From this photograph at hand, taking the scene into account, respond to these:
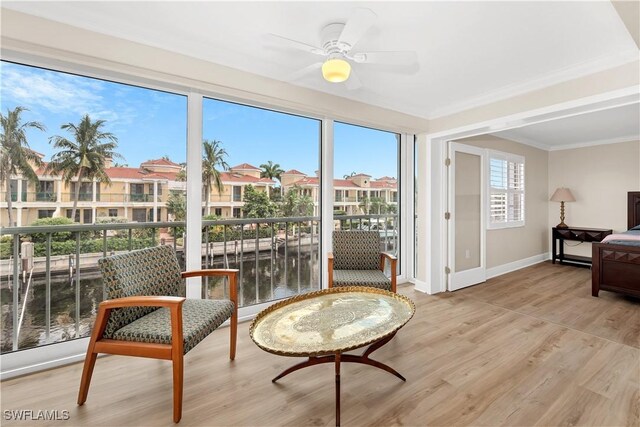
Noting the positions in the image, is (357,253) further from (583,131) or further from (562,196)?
(562,196)

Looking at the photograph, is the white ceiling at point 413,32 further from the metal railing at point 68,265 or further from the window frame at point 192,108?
the metal railing at point 68,265

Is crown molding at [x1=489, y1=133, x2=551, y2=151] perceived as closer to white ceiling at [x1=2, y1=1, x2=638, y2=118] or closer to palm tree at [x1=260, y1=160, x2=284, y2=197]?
white ceiling at [x1=2, y1=1, x2=638, y2=118]

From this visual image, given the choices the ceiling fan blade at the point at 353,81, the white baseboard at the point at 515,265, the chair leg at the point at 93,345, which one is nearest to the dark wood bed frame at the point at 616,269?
the white baseboard at the point at 515,265

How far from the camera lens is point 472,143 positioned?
4.29 meters

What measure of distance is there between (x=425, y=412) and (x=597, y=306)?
3014mm

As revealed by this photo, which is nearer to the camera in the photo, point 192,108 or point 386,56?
point 386,56

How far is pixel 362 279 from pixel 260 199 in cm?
133

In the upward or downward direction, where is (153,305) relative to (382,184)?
downward

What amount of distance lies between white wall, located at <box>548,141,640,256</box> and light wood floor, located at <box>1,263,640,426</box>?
344 centimetres

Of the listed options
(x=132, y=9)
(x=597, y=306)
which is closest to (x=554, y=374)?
(x=597, y=306)

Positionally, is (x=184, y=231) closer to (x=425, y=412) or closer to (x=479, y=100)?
(x=425, y=412)

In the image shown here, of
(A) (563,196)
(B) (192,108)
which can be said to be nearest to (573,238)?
(A) (563,196)

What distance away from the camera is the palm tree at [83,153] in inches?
87.3

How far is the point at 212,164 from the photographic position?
2.84m
